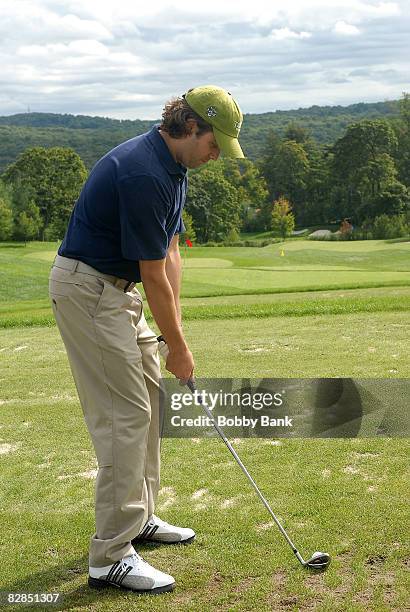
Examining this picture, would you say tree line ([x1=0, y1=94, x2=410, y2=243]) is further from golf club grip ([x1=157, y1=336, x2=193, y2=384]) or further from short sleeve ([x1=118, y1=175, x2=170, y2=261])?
short sleeve ([x1=118, y1=175, x2=170, y2=261])

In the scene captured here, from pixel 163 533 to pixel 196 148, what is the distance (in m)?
1.83

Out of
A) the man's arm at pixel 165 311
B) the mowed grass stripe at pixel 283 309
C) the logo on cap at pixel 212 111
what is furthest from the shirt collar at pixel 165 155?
the mowed grass stripe at pixel 283 309

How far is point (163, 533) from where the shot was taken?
3818mm

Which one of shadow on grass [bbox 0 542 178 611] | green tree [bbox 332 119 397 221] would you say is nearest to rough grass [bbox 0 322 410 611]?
shadow on grass [bbox 0 542 178 611]

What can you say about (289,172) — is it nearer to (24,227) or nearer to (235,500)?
(24,227)

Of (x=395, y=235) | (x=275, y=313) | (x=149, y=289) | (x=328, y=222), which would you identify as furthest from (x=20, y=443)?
(x=328, y=222)

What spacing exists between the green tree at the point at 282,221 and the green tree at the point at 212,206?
5041 mm

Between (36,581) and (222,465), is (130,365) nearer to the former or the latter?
(36,581)

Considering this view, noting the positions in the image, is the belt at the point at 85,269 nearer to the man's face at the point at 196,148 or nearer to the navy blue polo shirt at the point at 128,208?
the navy blue polo shirt at the point at 128,208

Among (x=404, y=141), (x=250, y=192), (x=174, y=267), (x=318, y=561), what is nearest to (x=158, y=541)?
(x=318, y=561)

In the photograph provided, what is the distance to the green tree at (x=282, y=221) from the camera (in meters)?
81.2

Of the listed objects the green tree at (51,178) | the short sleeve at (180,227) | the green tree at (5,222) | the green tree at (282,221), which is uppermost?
the short sleeve at (180,227)

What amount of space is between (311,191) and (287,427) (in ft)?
288

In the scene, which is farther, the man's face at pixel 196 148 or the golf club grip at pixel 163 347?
the golf club grip at pixel 163 347
